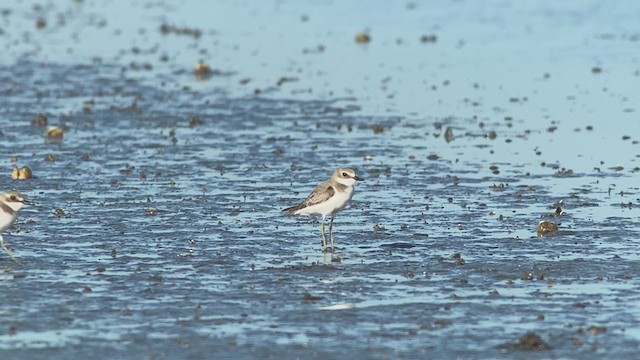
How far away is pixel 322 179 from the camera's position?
27.4 m

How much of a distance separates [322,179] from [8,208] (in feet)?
25.5

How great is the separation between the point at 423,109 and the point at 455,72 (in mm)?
5789

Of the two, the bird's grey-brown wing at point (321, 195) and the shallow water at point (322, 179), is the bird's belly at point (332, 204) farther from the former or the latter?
the shallow water at point (322, 179)

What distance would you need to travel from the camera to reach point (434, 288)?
19.1 metres

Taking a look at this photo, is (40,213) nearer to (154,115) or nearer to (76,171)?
(76,171)

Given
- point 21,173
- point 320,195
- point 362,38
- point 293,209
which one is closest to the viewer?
point 320,195

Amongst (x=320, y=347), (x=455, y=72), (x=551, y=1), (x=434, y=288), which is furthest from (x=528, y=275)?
(x=551, y=1)

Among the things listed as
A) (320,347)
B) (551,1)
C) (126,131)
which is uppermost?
(551,1)

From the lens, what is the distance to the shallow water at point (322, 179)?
56.7ft

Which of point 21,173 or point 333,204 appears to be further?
point 21,173

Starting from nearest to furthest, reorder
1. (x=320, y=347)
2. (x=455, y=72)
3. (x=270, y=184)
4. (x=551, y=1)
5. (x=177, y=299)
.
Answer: (x=320, y=347) → (x=177, y=299) → (x=270, y=184) → (x=455, y=72) → (x=551, y=1)

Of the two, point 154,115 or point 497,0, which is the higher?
point 497,0

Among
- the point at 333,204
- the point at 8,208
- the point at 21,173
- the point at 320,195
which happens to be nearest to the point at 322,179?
the point at 320,195

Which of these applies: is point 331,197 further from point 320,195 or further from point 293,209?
point 293,209
